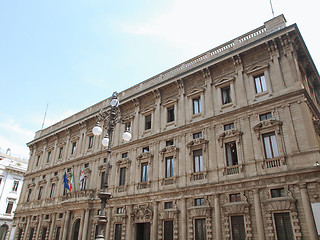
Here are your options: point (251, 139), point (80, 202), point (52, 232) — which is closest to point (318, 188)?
point (251, 139)

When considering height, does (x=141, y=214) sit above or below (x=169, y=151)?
below

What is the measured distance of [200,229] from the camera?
16.8m

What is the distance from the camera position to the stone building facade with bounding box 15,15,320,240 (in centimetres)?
1466

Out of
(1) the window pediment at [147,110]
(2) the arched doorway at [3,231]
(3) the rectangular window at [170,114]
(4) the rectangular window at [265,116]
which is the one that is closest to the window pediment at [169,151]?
(3) the rectangular window at [170,114]

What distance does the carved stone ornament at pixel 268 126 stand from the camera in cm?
1580

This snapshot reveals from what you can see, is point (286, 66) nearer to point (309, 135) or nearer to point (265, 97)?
point (265, 97)

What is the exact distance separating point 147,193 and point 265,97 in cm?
1103

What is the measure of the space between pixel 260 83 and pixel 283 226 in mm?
9140

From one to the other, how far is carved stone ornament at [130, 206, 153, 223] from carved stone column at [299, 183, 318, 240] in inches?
404

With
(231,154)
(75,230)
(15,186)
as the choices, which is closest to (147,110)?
(231,154)

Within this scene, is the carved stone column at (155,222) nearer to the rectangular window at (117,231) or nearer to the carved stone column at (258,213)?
the rectangular window at (117,231)

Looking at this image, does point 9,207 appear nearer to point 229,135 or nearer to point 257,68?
point 229,135

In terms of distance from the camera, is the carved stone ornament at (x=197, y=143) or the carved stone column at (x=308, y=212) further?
the carved stone ornament at (x=197, y=143)

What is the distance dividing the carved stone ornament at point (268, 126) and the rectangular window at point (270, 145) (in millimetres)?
375
